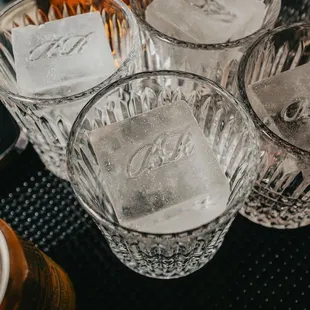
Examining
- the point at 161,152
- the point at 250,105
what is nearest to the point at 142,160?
the point at 161,152

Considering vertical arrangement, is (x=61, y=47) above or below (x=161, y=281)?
above

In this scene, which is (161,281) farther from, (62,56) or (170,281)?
(62,56)

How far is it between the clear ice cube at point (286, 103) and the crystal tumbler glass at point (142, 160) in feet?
0.17

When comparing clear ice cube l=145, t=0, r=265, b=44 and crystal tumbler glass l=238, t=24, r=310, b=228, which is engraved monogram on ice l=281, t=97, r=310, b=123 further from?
clear ice cube l=145, t=0, r=265, b=44

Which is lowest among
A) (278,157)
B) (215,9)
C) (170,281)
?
(170,281)

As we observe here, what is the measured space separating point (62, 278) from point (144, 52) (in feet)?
1.13

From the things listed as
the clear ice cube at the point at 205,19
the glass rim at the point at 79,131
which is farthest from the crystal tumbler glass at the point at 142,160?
the clear ice cube at the point at 205,19

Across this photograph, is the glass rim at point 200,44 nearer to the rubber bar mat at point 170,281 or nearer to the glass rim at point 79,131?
the glass rim at point 79,131

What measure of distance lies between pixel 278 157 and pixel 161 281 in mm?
221

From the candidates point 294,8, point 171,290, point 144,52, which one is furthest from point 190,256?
point 294,8

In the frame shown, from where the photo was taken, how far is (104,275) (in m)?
0.64

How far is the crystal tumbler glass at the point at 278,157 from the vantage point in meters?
0.55

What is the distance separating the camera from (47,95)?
633 millimetres

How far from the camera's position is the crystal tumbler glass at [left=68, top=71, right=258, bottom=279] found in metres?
0.49
